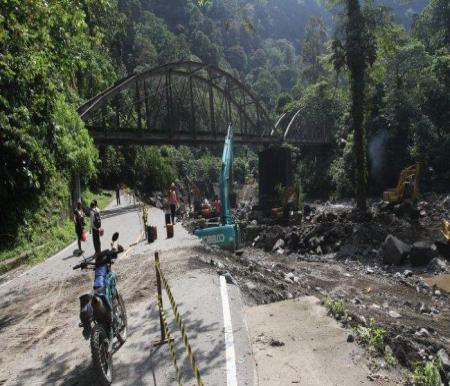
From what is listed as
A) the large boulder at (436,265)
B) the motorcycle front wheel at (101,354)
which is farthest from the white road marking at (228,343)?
the large boulder at (436,265)

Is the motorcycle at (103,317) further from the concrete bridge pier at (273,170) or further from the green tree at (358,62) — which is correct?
the concrete bridge pier at (273,170)

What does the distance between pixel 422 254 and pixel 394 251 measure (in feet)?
3.47

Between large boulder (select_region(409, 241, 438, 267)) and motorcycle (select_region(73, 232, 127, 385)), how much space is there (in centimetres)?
1317

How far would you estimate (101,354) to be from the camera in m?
5.59

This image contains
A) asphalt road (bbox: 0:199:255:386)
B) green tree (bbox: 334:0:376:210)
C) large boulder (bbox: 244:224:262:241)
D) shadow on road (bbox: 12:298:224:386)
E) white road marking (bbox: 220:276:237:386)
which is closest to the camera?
white road marking (bbox: 220:276:237:386)

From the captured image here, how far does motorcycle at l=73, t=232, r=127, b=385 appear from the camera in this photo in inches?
218

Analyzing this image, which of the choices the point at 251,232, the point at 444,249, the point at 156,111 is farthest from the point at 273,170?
the point at 444,249

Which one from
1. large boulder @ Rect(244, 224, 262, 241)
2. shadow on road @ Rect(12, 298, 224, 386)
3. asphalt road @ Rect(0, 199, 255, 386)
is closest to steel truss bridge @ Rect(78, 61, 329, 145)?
large boulder @ Rect(244, 224, 262, 241)

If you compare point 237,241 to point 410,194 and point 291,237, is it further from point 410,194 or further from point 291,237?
point 410,194

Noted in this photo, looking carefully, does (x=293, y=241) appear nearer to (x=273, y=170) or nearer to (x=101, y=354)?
(x=101, y=354)

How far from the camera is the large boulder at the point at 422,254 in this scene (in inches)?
665

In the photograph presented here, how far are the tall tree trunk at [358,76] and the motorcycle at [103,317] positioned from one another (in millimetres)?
23260

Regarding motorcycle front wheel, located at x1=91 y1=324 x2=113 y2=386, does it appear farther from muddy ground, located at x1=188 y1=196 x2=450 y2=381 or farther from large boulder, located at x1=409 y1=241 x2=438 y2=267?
large boulder, located at x1=409 y1=241 x2=438 y2=267

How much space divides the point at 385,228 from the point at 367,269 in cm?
560
